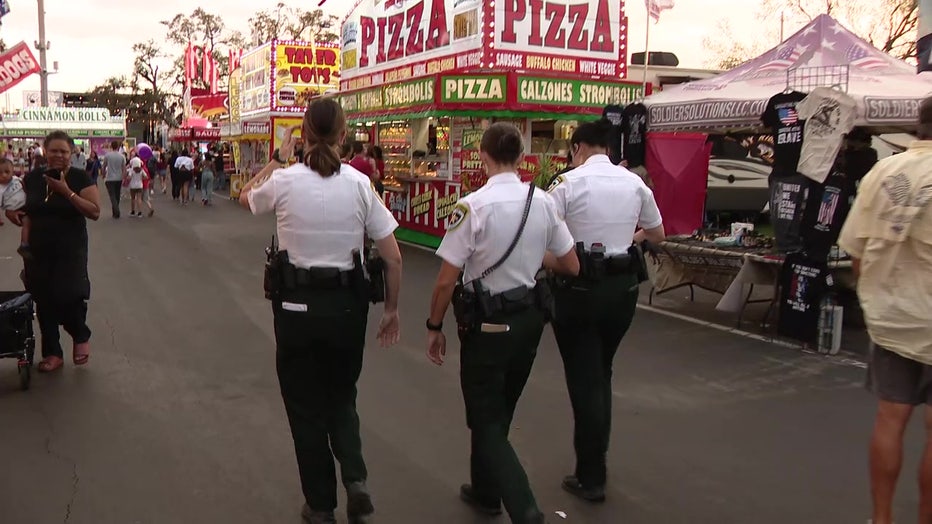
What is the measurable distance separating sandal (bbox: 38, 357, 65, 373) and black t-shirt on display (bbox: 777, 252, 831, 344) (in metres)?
6.42

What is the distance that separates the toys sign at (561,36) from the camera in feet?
49.7

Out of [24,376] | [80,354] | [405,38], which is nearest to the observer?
[24,376]

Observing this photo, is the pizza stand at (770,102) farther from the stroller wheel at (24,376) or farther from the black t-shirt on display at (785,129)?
the stroller wheel at (24,376)

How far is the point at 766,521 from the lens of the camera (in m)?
4.02

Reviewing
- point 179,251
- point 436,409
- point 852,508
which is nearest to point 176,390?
point 436,409

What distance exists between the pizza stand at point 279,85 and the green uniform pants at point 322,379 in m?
20.3

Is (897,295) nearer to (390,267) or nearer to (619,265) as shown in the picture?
(619,265)

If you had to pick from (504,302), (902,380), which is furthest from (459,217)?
(902,380)

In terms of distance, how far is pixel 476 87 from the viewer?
14.2 m

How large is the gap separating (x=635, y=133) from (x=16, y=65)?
450 inches

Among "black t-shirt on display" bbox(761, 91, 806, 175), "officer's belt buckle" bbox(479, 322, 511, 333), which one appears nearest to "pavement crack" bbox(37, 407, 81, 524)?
"officer's belt buckle" bbox(479, 322, 511, 333)

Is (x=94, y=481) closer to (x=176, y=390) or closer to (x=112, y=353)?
(x=176, y=390)

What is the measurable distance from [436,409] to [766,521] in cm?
236

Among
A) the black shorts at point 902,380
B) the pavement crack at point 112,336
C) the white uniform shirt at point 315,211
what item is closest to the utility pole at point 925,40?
the black shorts at point 902,380
